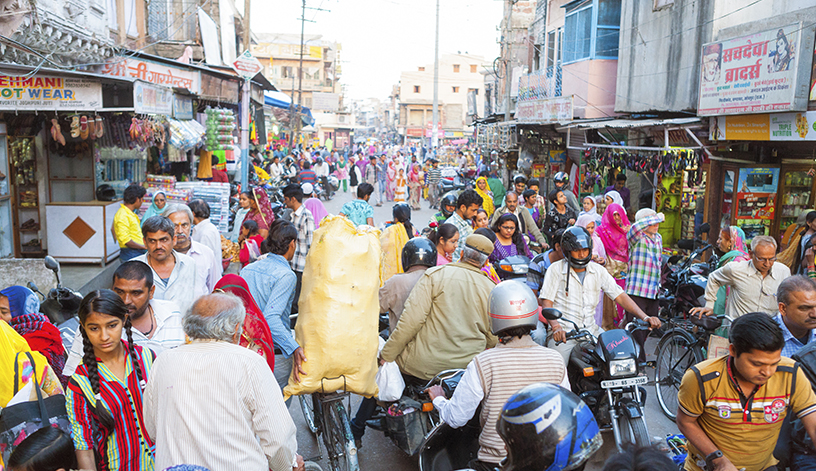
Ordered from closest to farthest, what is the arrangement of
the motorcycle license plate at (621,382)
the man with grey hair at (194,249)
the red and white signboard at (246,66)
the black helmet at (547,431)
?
the black helmet at (547,431)
the motorcycle license plate at (621,382)
the man with grey hair at (194,249)
the red and white signboard at (246,66)

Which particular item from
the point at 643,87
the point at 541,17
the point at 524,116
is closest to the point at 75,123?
the point at 643,87

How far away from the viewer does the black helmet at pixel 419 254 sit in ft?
16.8

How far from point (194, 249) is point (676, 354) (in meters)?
4.54

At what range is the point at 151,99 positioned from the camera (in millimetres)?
8805

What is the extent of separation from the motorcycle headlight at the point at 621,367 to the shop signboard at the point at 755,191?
8003 millimetres

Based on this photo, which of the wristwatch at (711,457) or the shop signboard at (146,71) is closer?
the wristwatch at (711,457)

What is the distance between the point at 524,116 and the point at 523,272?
11671 millimetres

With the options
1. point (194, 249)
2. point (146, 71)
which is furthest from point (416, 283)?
point (146, 71)

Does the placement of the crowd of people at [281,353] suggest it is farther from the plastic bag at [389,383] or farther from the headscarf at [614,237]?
the headscarf at [614,237]

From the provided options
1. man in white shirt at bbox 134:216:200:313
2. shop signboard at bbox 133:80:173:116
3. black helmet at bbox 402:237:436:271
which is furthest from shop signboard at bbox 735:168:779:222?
man in white shirt at bbox 134:216:200:313

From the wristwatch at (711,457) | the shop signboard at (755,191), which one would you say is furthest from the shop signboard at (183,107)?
the wristwatch at (711,457)

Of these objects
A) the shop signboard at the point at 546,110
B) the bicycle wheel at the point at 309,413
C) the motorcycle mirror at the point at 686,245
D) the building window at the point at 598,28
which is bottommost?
the bicycle wheel at the point at 309,413

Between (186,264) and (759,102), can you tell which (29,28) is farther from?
(759,102)

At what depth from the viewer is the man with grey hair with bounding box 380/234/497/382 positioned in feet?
14.3
